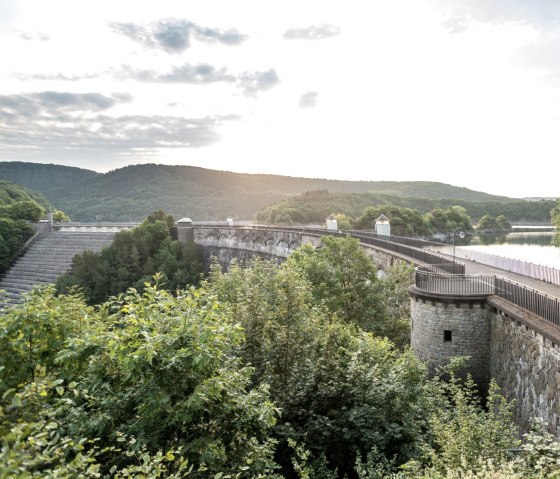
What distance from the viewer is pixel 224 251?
62.7 meters

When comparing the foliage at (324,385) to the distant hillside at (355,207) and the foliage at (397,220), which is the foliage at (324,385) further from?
the distant hillside at (355,207)

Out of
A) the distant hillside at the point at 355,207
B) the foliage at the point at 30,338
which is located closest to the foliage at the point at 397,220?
the distant hillside at the point at 355,207

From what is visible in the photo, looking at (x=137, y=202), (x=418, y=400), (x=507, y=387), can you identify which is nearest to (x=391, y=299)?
(x=507, y=387)

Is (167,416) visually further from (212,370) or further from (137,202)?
(137,202)

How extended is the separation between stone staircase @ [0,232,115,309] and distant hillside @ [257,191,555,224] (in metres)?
43.4

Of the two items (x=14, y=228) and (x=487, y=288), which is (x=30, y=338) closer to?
(x=487, y=288)

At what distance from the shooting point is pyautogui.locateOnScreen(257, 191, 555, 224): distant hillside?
112 metres

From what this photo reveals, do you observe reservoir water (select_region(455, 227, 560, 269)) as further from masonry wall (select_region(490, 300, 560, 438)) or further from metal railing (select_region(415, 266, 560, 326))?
masonry wall (select_region(490, 300, 560, 438))

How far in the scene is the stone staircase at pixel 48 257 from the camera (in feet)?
217

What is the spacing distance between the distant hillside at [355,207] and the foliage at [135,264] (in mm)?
38387

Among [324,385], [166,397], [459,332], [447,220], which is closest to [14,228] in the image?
[459,332]

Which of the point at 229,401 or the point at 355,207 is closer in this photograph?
the point at 229,401

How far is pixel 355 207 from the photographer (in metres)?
150

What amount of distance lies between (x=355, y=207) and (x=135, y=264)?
326 ft
